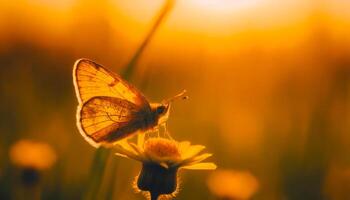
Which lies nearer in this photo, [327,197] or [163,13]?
[163,13]

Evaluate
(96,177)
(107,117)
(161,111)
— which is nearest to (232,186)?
(161,111)

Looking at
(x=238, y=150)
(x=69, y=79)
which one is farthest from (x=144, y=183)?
(x=69, y=79)

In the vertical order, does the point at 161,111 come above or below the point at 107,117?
above

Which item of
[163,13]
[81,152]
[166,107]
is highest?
[163,13]

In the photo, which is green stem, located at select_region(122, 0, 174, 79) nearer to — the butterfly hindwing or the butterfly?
the butterfly

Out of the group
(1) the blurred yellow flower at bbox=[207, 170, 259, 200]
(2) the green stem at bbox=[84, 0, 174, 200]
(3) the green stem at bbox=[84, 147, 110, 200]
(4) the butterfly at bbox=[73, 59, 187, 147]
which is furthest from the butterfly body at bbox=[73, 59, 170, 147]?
(1) the blurred yellow flower at bbox=[207, 170, 259, 200]

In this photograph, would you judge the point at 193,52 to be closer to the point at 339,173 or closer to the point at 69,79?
the point at 69,79

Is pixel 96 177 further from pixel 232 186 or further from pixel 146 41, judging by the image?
pixel 232 186
